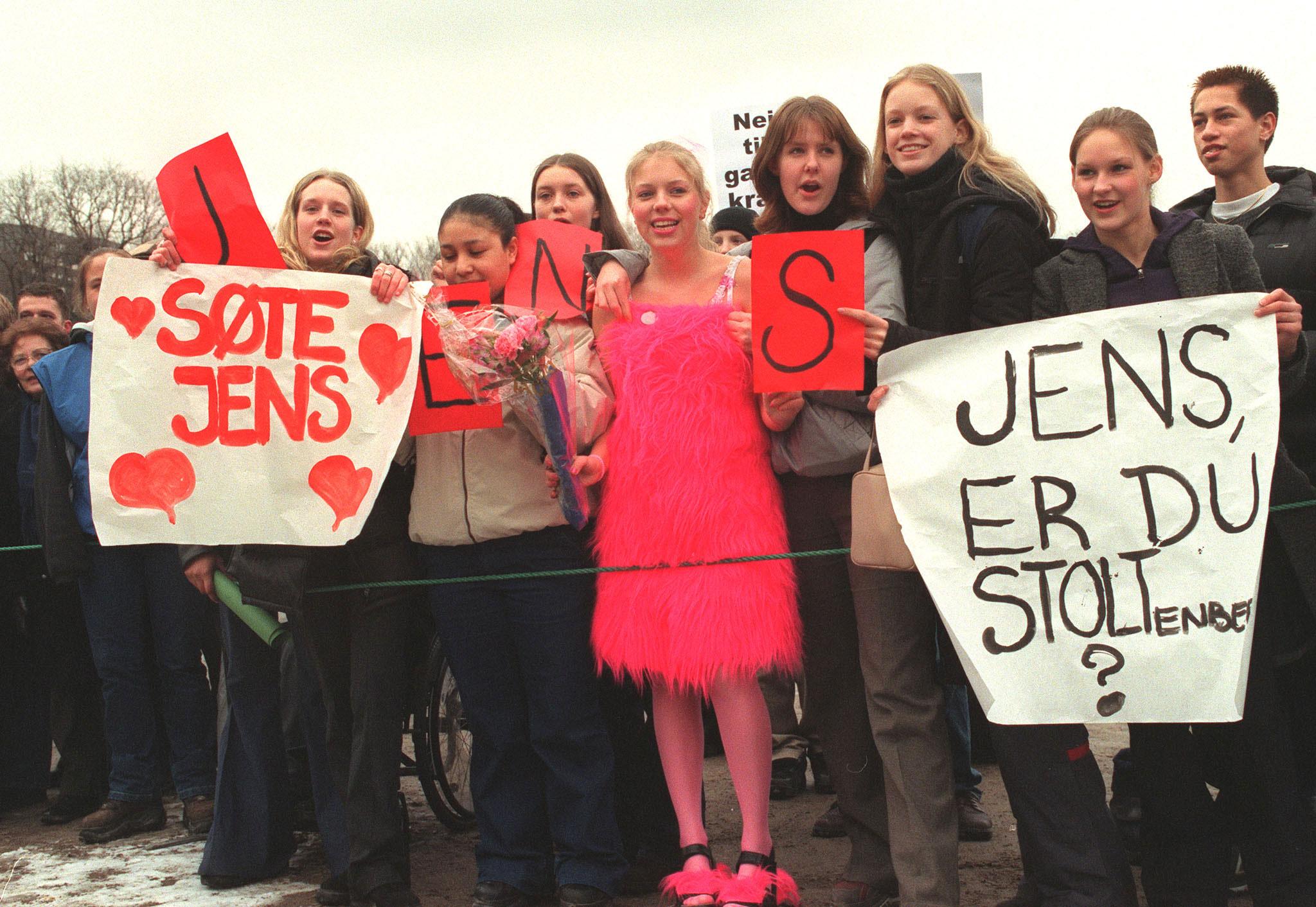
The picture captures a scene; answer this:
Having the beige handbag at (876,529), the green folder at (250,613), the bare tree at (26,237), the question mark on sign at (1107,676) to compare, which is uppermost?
the bare tree at (26,237)

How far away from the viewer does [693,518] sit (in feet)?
10.8

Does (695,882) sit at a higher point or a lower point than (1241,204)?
lower

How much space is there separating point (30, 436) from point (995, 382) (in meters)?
3.89

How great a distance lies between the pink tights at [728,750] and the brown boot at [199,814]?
1.99 m

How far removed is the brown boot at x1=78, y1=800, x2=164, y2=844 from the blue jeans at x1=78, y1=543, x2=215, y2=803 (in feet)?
0.09

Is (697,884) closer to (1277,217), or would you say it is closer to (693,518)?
(693,518)

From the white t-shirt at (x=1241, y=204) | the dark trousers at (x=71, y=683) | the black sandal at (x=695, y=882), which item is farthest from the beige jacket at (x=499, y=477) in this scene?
the dark trousers at (x=71, y=683)

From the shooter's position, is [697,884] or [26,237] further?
[26,237]

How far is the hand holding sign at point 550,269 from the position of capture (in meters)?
3.65

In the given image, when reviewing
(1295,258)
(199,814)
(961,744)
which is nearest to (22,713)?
(199,814)

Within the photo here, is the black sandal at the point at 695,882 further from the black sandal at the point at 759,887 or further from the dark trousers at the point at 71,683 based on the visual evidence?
the dark trousers at the point at 71,683

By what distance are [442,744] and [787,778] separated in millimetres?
1360

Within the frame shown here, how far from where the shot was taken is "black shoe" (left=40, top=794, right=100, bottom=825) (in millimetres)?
4797

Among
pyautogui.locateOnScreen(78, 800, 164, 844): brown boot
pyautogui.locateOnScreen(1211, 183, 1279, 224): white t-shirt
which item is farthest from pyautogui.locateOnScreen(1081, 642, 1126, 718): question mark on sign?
pyautogui.locateOnScreen(78, 800, 164, 844): brown boot
